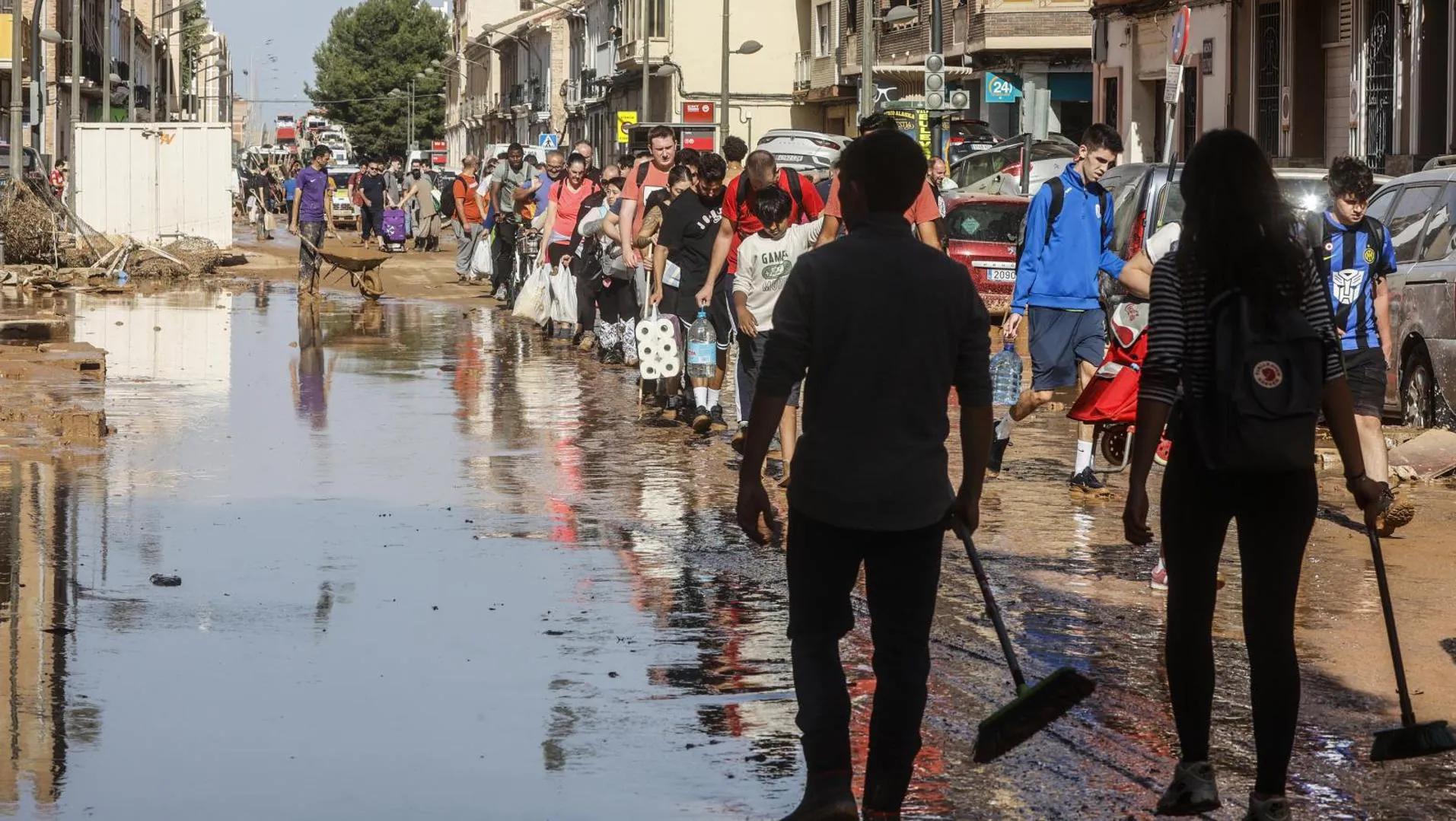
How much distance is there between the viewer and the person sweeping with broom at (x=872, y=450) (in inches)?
205

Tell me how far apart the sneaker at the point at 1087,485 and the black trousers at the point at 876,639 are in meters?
6.00

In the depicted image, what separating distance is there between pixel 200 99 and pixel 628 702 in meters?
142

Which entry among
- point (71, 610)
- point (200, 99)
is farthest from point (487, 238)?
point (200, 99)

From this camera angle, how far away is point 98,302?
26.2 metres

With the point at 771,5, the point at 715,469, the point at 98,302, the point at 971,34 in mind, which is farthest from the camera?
the point at 771,5

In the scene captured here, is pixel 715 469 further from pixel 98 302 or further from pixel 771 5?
pixel 771 5

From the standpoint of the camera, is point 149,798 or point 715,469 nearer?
point 149,798

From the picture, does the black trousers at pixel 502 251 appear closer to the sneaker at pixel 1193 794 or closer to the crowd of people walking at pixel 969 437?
the crowd of people walking at pixel 969 437

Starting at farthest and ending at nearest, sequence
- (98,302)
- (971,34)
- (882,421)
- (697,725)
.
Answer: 1. (971,34)
2. (98,302)
3. (697,725)
4. (882,421)

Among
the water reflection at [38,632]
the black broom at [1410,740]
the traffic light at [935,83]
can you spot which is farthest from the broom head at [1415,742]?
the traffic light at [935,83]

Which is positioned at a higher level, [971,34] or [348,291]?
[971,34]

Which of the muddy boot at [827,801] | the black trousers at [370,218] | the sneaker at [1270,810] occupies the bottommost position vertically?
the sneaker at [1270,810]

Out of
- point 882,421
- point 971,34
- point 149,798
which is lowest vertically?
point 149,798

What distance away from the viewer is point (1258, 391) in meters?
5.34
